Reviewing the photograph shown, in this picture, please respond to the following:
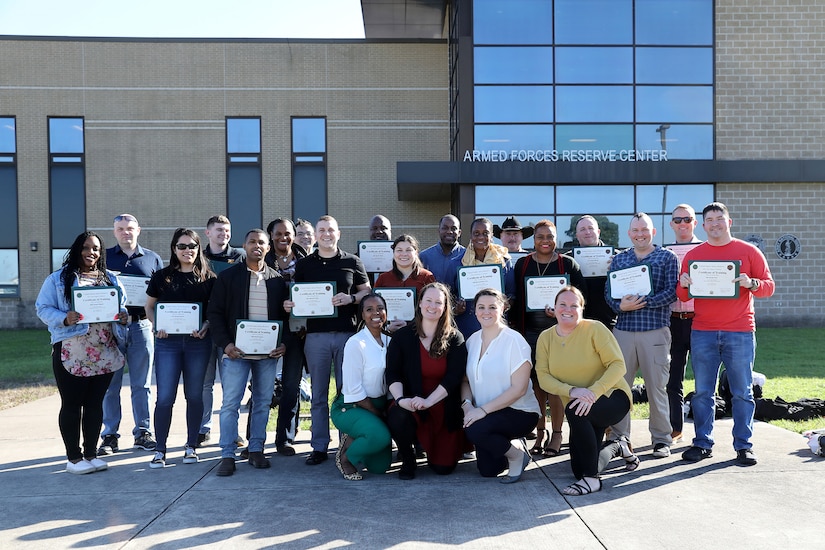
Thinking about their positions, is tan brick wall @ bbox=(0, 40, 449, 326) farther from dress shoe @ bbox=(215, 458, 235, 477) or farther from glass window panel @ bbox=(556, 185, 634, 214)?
dress shoe @ bbox=(215, 458, 235, 477)

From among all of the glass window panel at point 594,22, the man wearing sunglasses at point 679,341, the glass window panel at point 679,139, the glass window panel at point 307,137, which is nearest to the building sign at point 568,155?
the glass window panel at point 679,139

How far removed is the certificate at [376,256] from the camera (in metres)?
7.48

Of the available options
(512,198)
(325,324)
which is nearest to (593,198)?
(512,198)

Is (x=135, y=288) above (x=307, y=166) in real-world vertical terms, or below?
below

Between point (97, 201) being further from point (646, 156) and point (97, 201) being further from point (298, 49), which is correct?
point (646, 156)

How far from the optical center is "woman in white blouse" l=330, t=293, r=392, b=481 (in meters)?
5.77

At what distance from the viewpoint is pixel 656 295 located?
20.6 feet

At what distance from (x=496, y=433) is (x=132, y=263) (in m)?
4.01

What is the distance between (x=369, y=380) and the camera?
19.8ft

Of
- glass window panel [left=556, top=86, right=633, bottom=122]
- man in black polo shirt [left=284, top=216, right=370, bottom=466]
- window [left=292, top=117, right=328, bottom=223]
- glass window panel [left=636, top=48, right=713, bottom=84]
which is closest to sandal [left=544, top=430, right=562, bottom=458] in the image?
man in black polo shirt [left=284, top=216, right=370, bottom=466]

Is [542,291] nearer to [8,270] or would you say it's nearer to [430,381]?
[430,381]

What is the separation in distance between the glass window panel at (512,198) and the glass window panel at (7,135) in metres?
17.0

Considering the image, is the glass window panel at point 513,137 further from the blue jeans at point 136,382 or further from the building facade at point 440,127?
the blue jeans at point 136,382

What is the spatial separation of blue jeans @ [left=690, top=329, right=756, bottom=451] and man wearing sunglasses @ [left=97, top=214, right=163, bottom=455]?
5188 mm
